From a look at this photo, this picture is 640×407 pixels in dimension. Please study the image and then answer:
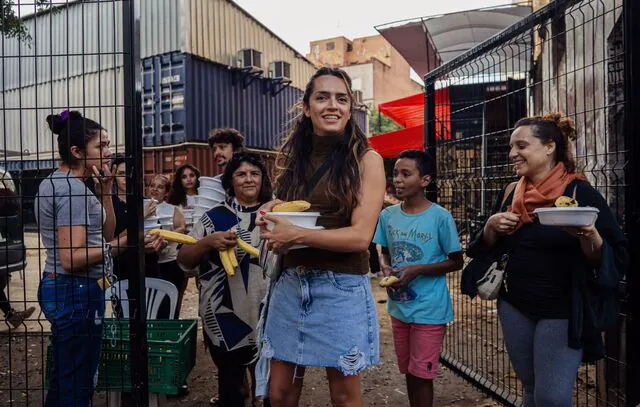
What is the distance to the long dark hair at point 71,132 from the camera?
9.36 ft

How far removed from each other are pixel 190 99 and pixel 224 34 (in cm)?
287

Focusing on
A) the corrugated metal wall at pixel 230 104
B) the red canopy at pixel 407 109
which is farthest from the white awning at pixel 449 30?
the corrugated metal wall at pixel 230 104

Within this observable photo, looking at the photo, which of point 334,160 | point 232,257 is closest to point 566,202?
point 334,160

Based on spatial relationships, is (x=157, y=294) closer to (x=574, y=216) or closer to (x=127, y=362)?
(x=127, y=362)

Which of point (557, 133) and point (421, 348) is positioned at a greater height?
point (557, 133)

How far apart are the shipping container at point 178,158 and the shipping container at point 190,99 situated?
8.5 inches

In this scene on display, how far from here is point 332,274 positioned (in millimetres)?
2123

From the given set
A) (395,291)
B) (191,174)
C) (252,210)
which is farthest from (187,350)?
(191,174)

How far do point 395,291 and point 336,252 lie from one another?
4.52 feet

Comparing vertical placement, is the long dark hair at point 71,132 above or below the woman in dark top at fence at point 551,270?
above

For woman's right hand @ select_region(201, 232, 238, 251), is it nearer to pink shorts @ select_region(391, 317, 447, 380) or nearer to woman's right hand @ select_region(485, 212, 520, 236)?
pink shorts @ select_region(391, 317, 447, 380)

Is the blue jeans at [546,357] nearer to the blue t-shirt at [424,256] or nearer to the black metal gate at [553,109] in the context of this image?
the black metal gate at [553,109]

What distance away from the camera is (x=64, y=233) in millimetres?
2801

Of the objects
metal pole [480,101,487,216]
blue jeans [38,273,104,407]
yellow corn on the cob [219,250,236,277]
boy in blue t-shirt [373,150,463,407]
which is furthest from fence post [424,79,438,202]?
blue jeans [38,273,104,407]
